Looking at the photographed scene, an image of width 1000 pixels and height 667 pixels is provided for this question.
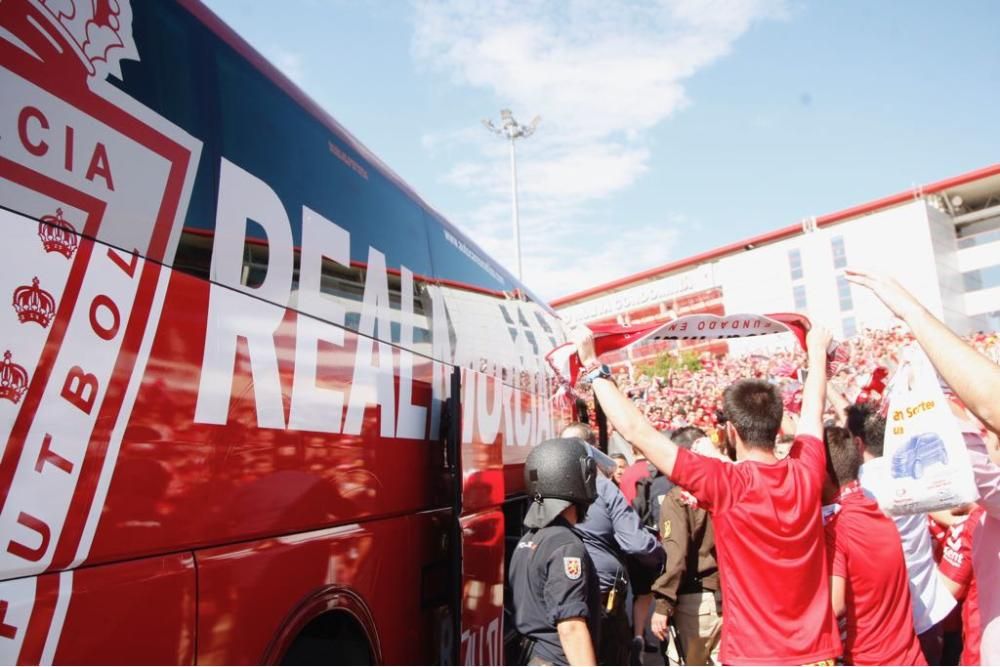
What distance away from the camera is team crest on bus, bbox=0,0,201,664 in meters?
1.86

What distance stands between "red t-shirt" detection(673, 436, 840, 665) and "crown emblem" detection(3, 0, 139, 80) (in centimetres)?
234

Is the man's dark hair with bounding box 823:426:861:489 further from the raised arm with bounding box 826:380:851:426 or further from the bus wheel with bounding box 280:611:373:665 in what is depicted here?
the bus wheel with bounding box 280:611:373:665

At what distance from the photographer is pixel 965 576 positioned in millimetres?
3195

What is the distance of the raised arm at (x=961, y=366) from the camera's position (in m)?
1.69

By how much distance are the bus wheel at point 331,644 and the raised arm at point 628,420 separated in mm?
1583

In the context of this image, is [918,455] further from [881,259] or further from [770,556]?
[881,259]

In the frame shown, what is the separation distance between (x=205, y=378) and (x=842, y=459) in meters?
2.62

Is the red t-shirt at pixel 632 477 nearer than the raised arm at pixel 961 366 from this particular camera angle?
No

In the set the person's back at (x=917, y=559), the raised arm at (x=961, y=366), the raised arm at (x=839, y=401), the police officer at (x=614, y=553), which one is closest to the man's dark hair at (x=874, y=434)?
the person's back at (x=917, y=559)

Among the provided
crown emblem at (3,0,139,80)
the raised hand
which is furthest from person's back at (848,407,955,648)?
crown emblem at (3,0,139,80)

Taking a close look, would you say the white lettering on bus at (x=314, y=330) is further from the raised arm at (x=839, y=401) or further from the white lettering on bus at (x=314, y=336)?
the raised arm at (x=839, y=401)

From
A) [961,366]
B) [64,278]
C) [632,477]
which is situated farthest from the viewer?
[632,477]

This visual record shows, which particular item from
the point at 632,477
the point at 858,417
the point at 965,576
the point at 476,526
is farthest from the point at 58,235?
the point at 632,477

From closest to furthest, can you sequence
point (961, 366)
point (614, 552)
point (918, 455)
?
point (961, 366) → point (918, 455) → point (614, 552)
